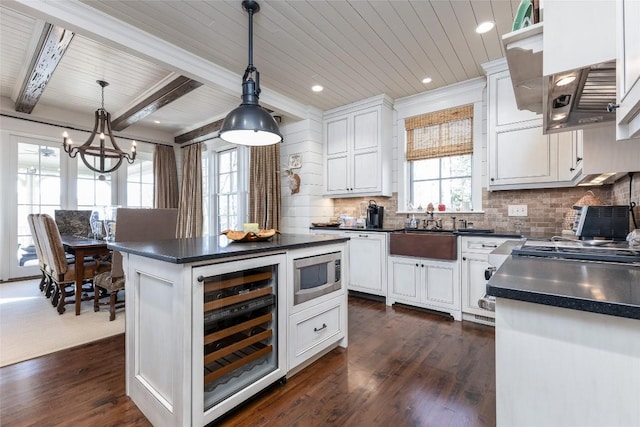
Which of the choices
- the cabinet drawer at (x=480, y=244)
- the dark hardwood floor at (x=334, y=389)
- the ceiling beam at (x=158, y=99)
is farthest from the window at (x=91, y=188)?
the cabinet drawer at (x=480, y=244)

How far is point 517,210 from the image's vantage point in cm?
319

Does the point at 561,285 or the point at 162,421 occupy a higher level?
the point at 561,285

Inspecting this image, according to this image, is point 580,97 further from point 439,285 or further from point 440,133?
point 440,133

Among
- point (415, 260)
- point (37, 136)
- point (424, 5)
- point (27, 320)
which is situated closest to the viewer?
point (424, 5)

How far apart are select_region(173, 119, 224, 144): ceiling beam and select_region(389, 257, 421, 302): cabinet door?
12.6 feet

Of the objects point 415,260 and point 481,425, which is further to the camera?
point 415,260

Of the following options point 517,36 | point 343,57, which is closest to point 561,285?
point 517,36

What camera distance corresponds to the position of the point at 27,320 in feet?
9.67

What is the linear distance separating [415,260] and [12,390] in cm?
338

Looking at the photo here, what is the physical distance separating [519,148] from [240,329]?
120 inches

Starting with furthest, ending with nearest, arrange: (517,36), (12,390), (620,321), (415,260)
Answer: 1. (415,260)
2. (12,390)
3. (517,36)
4. (620,321)

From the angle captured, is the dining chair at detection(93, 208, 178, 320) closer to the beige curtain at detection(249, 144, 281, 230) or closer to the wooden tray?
the wooden tray

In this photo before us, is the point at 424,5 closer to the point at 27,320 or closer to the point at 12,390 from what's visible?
the point at 12,390

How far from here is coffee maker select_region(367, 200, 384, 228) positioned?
→ 3979 millimetres
